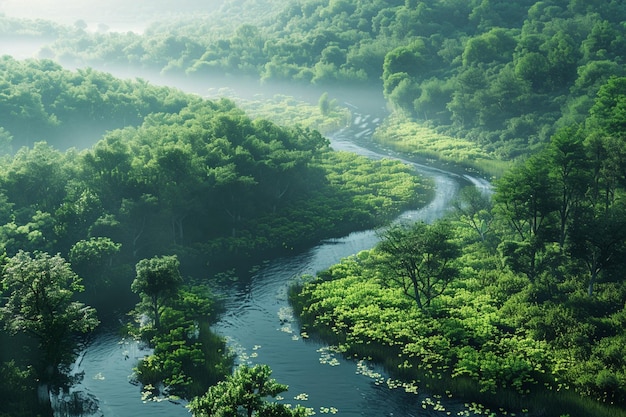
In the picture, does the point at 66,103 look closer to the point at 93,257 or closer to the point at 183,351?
the point at 93,257

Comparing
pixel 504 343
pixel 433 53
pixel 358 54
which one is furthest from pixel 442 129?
pixel 504 343

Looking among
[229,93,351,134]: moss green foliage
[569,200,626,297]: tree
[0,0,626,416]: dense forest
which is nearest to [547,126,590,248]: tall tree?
[0,0,626,416]: dense forest

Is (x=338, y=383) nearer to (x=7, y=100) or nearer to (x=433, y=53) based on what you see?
(x=7, y=100)

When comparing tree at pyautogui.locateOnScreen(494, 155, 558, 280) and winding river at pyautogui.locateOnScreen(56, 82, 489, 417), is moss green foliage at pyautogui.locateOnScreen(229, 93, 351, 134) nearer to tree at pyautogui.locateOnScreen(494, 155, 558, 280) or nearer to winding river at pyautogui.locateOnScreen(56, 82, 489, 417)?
tree at pyautogui.locateOnScreen(494, 155, 558, 280)

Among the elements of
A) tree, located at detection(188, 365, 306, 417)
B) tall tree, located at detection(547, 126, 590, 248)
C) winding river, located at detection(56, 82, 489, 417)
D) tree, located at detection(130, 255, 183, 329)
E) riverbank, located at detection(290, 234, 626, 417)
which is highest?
tall tree, located at detection(547, 126, 590, 248)

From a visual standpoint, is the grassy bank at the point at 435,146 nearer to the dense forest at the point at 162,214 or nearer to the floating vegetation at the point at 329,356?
the dense forest at the point at 162,214

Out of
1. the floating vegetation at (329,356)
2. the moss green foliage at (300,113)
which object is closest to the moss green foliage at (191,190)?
the floating vegetation at (329,356)
